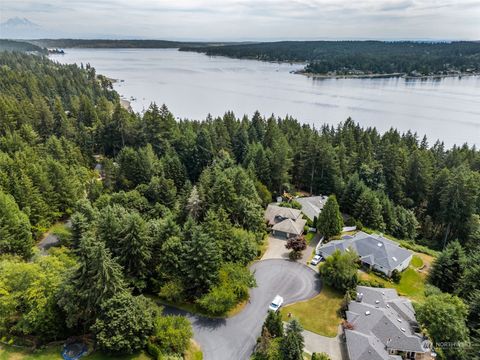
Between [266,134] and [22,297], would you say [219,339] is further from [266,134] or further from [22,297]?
[266,134]

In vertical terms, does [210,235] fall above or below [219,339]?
above

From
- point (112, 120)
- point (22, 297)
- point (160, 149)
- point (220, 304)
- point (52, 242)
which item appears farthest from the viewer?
point (112, 120)

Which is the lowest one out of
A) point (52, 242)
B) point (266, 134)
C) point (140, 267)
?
point (52, 242)

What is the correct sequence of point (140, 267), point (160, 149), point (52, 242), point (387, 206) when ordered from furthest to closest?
point (160, 149)
point (387, 206)
point (52, 242)
point (140, 267)

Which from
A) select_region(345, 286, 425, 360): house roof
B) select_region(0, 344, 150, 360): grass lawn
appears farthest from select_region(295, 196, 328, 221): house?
select_region(0, 344, 150, 360): grass lawn

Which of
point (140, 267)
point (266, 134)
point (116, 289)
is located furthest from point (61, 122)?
point (116, 289)

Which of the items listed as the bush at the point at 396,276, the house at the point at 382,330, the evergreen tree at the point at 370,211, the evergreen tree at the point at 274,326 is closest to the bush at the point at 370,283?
the house at the point at 382,330
